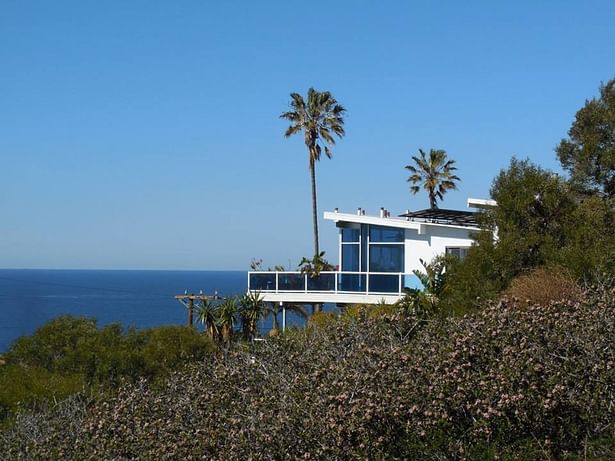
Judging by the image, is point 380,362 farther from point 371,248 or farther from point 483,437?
point 371,248

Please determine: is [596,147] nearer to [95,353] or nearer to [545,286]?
[545,286]

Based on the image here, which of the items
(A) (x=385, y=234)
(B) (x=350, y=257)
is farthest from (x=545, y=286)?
(B) (x=350, y=257)

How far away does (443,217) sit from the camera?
31.0 meters

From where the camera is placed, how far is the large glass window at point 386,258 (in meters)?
30.9

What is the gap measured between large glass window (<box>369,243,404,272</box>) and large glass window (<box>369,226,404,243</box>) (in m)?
0.21

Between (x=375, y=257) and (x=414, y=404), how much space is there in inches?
859

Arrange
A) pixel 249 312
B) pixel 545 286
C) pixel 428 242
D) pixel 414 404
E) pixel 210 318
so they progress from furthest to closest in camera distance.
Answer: pixel 428 242 < pixel 210 318 < pixel 249 312 < pixel 545 286 < pixel 414 404

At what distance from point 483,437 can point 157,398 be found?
4.23 metres

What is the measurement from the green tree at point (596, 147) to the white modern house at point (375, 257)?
5.04 meters

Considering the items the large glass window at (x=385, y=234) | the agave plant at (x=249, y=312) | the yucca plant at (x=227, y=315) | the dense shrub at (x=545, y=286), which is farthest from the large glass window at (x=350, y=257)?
the dense shrub at (x=545, y=286)

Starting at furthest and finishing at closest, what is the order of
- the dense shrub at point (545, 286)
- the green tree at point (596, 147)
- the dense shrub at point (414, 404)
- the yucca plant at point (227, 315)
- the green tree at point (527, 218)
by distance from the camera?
the yucca plant at point (227, 315) → the green tree at point (596, 147) → the green tree at point (527, 218) → the dense shrub at point (545, 286) → the dense shrub at point (414, 404)

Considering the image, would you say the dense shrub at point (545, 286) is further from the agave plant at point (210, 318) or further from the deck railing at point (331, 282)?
the agave plant at point (210, 318)

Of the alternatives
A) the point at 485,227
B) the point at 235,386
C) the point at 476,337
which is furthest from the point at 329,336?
the point at 485,227

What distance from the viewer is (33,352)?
68.1 ft
